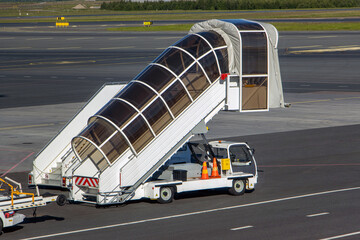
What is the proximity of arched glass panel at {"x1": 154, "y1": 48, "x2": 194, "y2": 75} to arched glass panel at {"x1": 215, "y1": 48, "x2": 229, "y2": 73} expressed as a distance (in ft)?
3.49

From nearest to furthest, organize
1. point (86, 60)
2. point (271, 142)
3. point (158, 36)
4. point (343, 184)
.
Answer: point (343, 184) → point (271, 142) → point (86, 60) → point (158, 36)

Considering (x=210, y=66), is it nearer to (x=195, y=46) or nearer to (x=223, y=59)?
(x=223, y=59)

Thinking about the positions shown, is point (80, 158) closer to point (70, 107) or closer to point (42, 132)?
point (42, 132)

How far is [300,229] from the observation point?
809 inches

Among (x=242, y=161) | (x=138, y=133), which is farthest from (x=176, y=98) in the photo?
(x=242, y=161)

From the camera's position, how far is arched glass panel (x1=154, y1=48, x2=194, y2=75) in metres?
24.7

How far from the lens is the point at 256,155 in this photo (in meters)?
34.2

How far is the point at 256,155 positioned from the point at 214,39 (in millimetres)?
10371

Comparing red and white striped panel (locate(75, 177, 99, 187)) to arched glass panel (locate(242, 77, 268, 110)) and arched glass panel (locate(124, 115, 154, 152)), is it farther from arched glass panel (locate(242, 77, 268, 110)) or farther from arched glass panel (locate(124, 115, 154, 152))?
arched glass panel (locate(242, 77, 268, 110))

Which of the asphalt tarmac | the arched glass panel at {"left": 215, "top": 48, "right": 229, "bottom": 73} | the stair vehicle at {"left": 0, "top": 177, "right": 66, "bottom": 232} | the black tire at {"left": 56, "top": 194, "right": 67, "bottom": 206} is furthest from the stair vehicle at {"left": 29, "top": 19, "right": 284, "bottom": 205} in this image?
the stair vehicle at {"left": 0, "top": 177, "right": 66, "bottom": 232}

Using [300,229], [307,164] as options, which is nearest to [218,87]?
[300,229]

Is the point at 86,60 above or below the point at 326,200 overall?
above

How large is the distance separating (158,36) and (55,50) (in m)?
25.9

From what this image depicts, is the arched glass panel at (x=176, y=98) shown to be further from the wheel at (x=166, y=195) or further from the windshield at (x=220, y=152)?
the windshield at (x=220, y=152)
